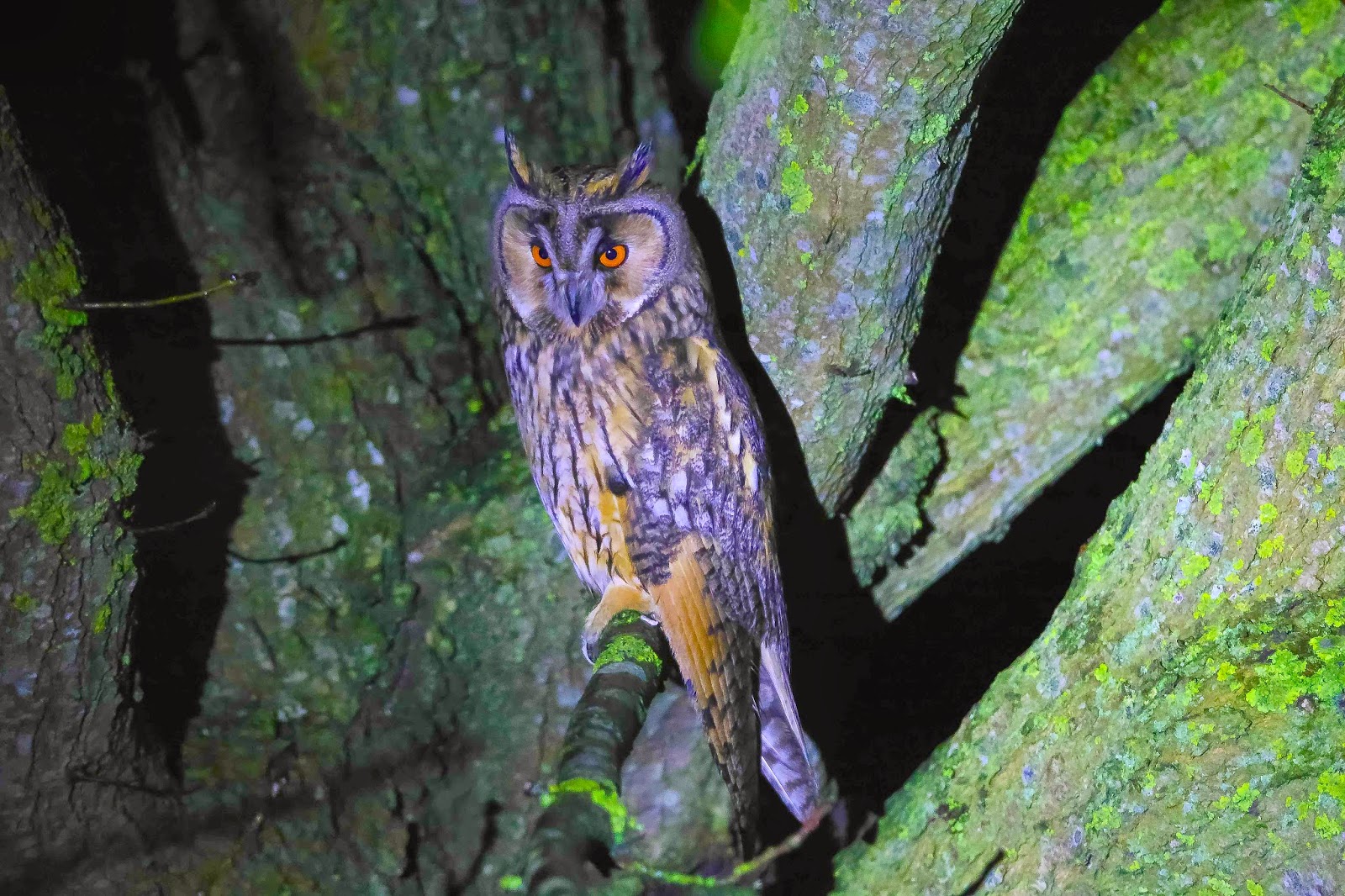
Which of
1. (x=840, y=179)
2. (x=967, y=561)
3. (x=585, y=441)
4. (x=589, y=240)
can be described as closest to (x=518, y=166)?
(x=589, y=240)

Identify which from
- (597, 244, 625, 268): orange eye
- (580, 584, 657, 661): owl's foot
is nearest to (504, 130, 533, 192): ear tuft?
(597, 244, 625, 268): orange eye

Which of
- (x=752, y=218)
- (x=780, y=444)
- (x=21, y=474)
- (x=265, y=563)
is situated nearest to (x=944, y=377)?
(x=780, y=444)

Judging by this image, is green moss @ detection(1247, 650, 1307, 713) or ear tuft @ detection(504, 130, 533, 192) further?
ear tuft @ detection(504, 130, 533, 192)

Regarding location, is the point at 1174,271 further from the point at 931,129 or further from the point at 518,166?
the point at 518,166

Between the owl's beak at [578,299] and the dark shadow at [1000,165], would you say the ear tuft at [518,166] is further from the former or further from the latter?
the dark shadow at [1000,165]

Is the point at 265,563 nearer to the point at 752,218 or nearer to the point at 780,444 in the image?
the point at 780,444

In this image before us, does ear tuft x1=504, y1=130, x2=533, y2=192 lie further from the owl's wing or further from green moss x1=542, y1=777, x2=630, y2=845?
green moss x1=542, y1=777, x2=630, y2=845

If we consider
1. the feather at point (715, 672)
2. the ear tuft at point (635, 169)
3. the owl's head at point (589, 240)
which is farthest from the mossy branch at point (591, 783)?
the ear tuft at point (635, 169)
